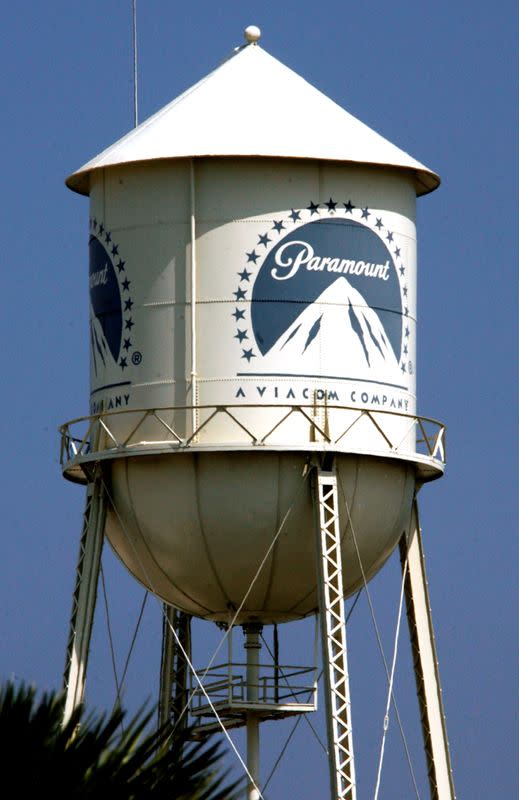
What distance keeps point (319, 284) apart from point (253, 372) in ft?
5.51

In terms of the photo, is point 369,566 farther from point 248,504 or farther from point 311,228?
point 311,228

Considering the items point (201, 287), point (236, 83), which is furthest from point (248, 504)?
point (236, 83)

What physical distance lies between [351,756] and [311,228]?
7.95 meters

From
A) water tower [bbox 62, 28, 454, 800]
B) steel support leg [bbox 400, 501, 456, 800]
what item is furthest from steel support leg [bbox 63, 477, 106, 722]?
steel support leg [bbox 400, 501, 456, 800]

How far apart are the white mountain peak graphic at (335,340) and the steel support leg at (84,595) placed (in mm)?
3701

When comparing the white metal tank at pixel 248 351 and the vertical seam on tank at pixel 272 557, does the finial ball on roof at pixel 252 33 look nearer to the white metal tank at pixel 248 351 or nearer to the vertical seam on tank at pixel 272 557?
the white metal tank at pixel 248 351

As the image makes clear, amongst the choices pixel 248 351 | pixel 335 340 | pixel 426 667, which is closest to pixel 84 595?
pixel 248 351

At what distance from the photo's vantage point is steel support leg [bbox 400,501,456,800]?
3956 centimetres

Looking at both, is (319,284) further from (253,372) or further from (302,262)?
(253,372)

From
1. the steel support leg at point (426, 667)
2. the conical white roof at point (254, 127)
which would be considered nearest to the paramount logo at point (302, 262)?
the conical white roof at point (254, 127)

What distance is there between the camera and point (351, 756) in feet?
118

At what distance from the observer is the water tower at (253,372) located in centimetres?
3659

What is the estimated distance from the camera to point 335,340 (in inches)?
1457

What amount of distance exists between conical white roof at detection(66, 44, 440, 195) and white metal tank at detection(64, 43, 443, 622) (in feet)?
0.18
